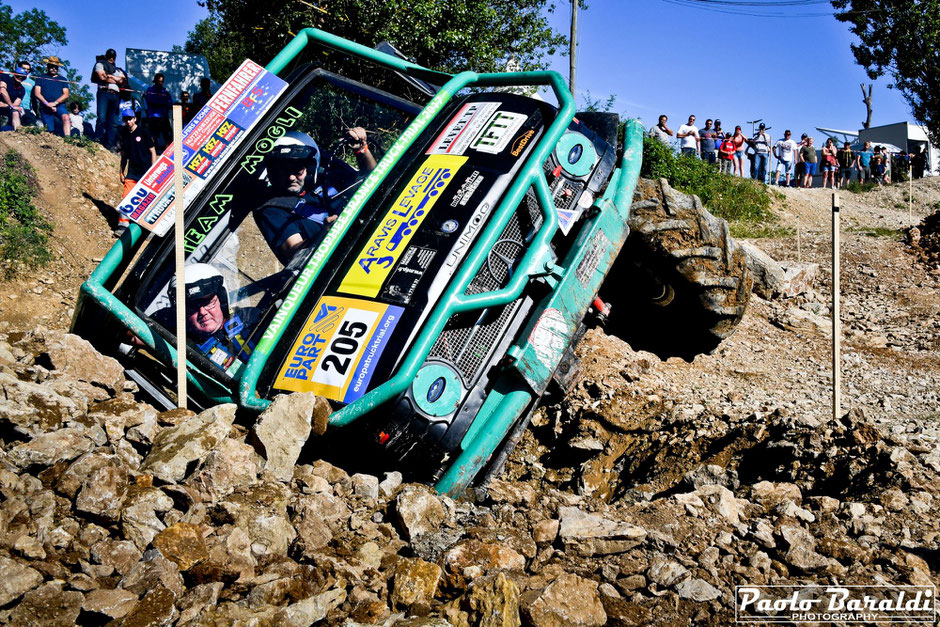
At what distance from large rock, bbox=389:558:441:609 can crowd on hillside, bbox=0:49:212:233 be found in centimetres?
788

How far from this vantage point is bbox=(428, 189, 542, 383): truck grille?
3.42 meters

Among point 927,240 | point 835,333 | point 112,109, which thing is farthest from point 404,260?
point 112,109

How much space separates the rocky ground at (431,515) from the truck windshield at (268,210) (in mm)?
481

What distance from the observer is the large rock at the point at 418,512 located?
10.0 ft

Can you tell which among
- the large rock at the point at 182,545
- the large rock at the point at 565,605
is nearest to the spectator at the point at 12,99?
the large rock at the point at 182,545

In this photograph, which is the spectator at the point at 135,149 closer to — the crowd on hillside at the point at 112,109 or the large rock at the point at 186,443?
the crowd on hillside at the point at 112,109

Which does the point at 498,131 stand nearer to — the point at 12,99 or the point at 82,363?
the point at 82,363

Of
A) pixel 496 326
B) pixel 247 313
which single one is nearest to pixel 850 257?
pixel 496 326

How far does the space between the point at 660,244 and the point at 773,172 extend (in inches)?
604

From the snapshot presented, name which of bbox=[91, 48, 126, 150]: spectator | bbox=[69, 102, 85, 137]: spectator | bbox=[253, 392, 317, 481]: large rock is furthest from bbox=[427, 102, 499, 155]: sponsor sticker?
bbox=[69, 102, 85, 137]: spectator

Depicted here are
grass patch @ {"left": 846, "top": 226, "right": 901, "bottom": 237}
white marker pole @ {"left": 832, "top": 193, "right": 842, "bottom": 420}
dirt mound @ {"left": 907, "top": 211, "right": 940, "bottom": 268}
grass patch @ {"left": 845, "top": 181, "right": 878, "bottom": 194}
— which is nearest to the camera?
white marker pole @ {"left": 832, "top": 193, "right": 842, "bottom": 420}

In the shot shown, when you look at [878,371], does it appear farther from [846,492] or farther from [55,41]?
[55,41]

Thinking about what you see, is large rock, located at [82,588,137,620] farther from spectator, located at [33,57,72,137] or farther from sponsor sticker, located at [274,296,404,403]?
spectator, located at [33,57,72,137]

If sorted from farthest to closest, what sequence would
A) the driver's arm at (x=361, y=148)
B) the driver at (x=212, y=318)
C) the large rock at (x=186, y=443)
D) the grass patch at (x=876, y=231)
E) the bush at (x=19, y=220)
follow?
the grass patch at (x=876, y=231), the bush at (x=19, y=220), the driver's arm at (x=361, y=148), the driver at (x=212, y=318), the large rock at (x=186, y=443)
